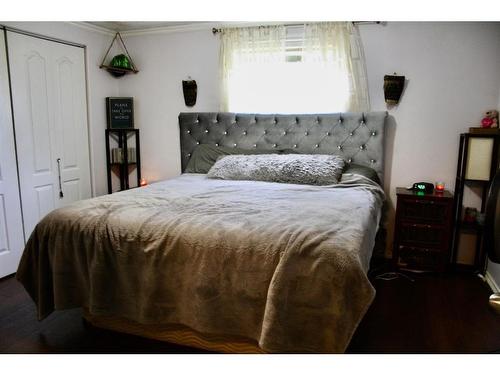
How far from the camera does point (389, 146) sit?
3230 mm

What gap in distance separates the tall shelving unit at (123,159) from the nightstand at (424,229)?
276cm

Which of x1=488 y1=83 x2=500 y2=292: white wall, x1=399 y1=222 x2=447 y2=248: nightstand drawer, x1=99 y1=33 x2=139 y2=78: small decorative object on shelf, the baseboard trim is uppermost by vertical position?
x1=99 y1=33 x2=139 y2=78: small decorative object on shelf

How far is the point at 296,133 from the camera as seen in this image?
11.1 ft

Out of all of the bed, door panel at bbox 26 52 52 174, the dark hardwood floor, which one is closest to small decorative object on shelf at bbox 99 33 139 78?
door panel at bbox 26 52 52 174

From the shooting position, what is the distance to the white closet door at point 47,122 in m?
2.94

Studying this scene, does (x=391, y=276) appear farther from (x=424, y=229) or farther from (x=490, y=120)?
(x=490, y=120)

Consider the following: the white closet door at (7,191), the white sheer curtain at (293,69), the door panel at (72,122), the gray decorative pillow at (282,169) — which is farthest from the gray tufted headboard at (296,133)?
the white closet door at (7,191)

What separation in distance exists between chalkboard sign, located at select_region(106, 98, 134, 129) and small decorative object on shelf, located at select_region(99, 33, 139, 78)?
0.30 metres

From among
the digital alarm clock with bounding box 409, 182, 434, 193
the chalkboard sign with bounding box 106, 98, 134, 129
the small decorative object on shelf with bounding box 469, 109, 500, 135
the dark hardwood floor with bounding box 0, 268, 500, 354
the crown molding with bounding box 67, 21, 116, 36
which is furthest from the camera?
the chalkboard sign with bounding box 106, 98, 134, 129

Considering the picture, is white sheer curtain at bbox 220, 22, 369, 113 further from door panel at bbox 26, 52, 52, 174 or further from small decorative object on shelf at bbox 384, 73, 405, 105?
door panel at bbox 26, 52, 52, 174

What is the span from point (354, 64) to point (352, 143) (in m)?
0.70

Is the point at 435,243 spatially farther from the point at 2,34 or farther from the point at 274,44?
the point at 2,34

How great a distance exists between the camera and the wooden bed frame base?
1693mm

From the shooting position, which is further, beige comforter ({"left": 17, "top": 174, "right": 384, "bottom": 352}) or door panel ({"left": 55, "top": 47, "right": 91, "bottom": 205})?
door panel ({"left": 55, "top": 47, "right": 91, "bottom": 205})
